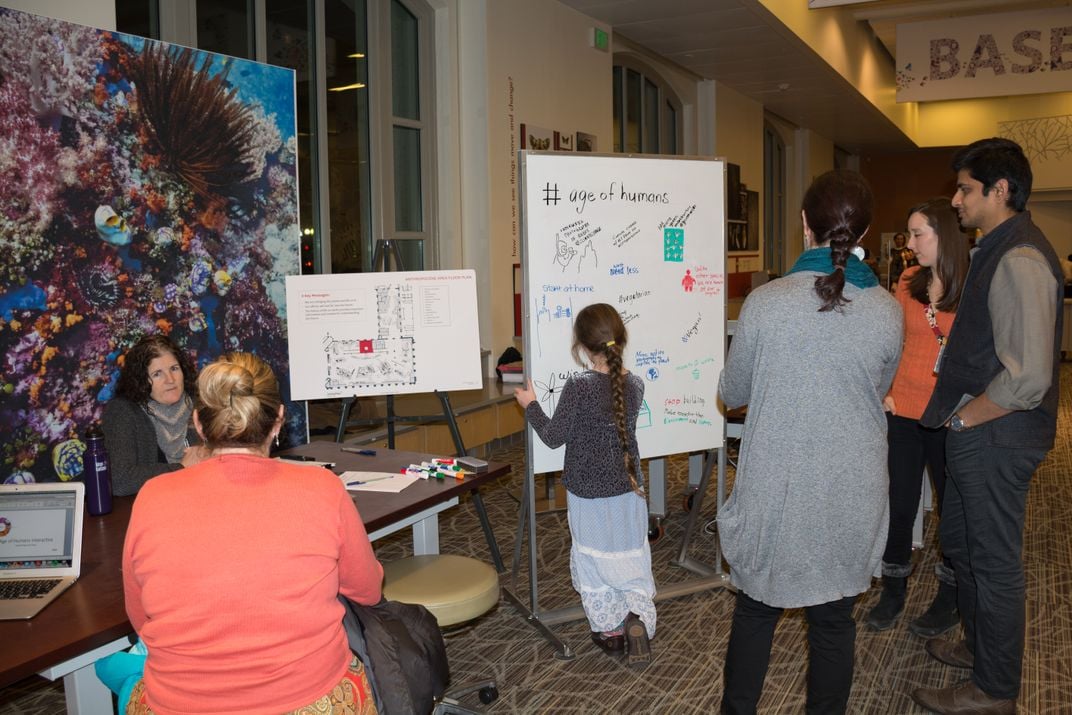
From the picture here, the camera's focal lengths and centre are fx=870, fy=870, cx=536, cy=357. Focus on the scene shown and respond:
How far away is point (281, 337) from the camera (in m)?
3.59

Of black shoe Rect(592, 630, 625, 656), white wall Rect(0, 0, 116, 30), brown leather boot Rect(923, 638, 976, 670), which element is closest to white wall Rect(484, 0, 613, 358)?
white wall Rect(0, 0, 116, 30)

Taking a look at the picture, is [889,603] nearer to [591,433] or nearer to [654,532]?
[654,532]

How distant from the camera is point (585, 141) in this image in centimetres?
755

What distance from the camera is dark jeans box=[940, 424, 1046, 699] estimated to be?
2369mm

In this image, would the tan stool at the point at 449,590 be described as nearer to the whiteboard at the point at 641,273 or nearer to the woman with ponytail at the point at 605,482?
the woman with ponytail at the point at 605,482

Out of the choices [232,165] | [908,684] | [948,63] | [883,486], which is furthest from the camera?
[948,63]

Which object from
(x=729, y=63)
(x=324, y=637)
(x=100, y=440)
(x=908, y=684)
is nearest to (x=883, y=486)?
(x=908, y=684)

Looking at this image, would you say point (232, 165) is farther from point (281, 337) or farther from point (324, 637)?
point (324, 637)

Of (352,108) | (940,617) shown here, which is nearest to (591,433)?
(940,617)

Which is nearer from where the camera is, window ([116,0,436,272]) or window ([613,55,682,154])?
window ([116,0,436,272])

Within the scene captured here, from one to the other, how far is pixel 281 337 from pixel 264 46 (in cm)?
207

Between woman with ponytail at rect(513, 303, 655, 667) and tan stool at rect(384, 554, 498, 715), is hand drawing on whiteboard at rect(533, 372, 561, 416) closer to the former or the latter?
woman with ponytail at rect(513, 303, 655, 667)

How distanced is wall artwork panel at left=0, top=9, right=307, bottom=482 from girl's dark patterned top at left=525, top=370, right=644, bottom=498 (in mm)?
1328

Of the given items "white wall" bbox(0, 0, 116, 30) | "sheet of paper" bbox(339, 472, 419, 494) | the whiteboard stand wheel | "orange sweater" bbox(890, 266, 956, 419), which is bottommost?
the whiteboard stand wheel
